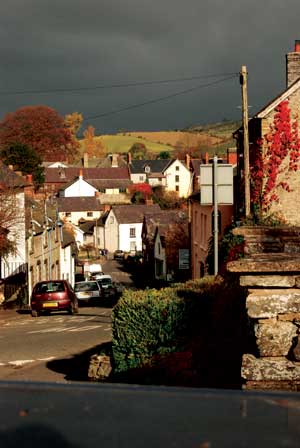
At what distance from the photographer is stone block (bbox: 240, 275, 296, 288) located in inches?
243

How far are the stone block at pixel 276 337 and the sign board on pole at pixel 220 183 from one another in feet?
33.8

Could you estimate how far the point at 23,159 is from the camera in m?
85.1

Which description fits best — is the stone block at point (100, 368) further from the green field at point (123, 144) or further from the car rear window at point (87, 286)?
the green field at point (123, 144)

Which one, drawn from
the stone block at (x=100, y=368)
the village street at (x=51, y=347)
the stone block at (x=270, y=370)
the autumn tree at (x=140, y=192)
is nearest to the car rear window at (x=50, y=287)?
the village street at (x=51, y=347)

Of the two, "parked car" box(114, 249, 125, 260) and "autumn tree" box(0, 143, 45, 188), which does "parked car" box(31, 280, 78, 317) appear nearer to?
"autumn tree" box(0, 143, 45, 188)

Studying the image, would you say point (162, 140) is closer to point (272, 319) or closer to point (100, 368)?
point (100, 368)

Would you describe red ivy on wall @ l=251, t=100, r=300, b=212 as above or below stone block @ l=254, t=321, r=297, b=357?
above

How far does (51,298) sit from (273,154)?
10.4 m

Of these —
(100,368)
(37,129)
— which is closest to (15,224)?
(100,368)

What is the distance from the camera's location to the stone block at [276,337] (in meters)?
6.12

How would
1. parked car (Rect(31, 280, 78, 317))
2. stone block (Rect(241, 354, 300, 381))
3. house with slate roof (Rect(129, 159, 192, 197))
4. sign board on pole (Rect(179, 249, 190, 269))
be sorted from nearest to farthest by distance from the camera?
stone block (Rect(241, 354, 300, 381)) → parked car (Rect(31, 280, 78, 317)) → sign board on pole (Rect(179, 249, 190, 269)) → house with slate roof (Rect(129, 159, 192, 197))

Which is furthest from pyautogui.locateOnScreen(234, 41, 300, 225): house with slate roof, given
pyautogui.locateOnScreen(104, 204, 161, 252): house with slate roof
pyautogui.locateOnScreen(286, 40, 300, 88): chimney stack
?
pyautogui.locateOnScreen(104, 204, 161, 252): house with slate roof

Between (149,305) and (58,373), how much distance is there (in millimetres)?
3184

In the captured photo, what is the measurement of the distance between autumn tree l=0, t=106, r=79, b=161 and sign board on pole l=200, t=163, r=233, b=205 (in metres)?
84.8
